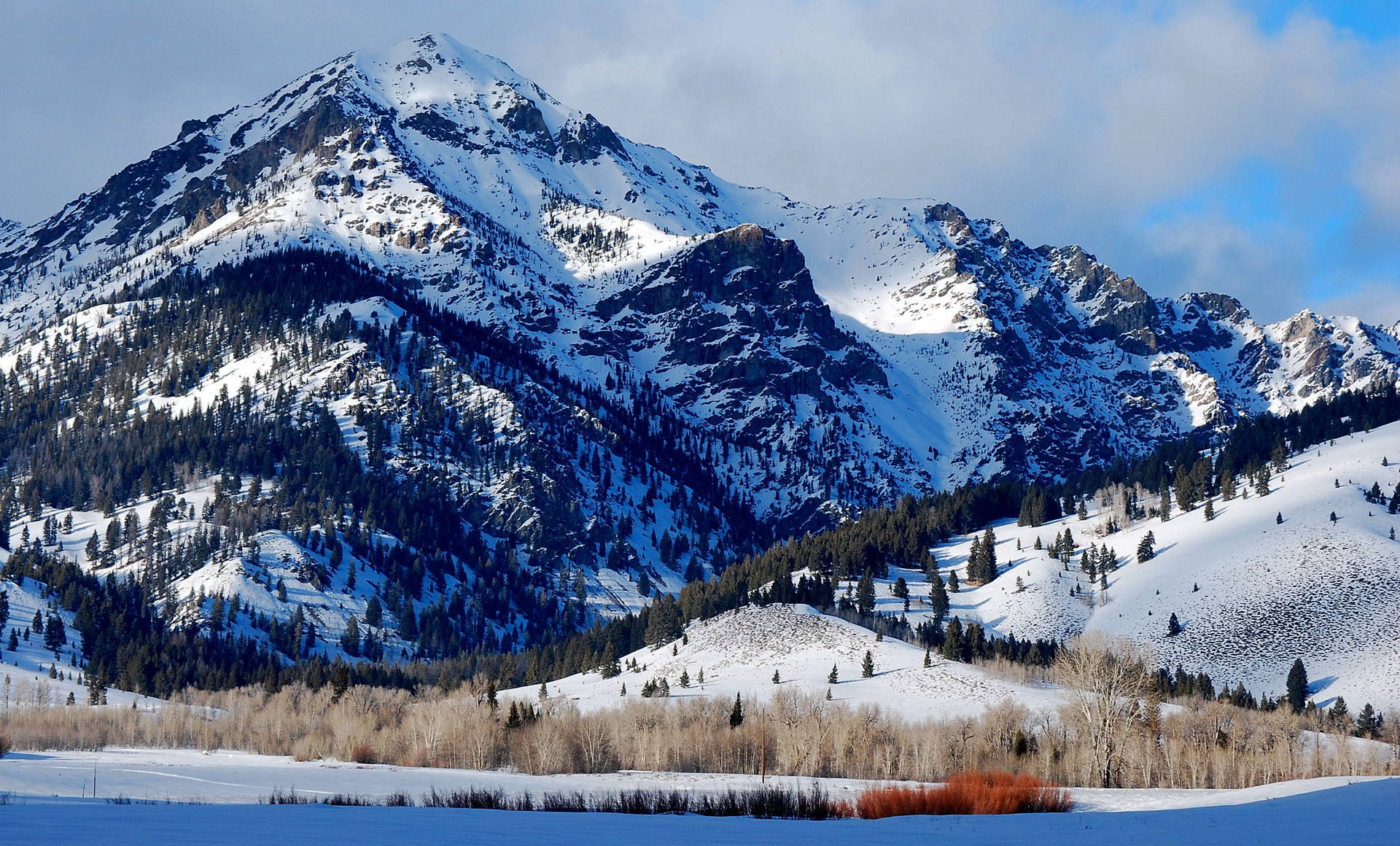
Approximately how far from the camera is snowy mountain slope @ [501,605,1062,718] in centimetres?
Answer: 12762

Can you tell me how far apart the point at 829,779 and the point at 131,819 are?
2526 inches

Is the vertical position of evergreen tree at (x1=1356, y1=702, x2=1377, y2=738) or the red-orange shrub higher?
the red-orange shrub

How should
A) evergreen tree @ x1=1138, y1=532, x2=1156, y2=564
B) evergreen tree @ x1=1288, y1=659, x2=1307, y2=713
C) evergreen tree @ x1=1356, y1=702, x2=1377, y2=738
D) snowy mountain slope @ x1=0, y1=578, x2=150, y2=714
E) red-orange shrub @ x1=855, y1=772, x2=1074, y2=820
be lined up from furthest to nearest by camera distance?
1. evergreen tree @ x1=1138, y1=532, x2=1156, y2=564
2. snowy mountain slope @ x1=0, y1=578, x2=150, y2=714
3. evergreen tree @ x1=1288, y1=659, x2=1307, y2=713
4. evergreen tree @ x1=1356, y1=702, x2=1377, y2=738
5. red-orange shrub @ x1=855, y1=772, x2=1074, y2=820

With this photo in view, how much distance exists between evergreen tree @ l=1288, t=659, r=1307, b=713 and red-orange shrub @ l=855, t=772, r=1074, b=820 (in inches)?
3362

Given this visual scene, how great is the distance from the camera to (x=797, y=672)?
14500 cm

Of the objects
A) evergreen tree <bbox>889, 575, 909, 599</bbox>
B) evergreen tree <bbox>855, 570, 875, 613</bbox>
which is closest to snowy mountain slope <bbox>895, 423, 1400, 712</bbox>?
evergreen tree <bbox>889, 575, 909, 599</bbox>

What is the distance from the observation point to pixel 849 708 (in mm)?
122625

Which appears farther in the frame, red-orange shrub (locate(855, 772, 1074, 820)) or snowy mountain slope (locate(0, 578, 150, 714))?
snowy mountain slope (locate(0, 578, 150, 714))

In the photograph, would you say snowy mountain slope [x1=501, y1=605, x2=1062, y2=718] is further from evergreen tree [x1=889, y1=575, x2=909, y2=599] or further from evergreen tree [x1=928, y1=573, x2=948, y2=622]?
evergreen tree [x1=889, y1=575, x2=909, y2=599]

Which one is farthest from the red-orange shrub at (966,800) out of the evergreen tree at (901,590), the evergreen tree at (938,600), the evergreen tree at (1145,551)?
the evergreen tree at (1145,551)

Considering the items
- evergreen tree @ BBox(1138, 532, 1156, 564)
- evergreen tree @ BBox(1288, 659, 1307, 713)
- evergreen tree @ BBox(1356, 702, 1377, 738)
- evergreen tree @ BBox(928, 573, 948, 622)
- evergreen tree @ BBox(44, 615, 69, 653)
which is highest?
evergreen tree @ BBox(1138, 532, 1156, 564)

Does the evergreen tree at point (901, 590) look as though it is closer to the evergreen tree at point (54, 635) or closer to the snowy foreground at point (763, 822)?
the snowy foreground at point (763, 822)

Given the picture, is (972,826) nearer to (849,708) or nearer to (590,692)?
(849,708)

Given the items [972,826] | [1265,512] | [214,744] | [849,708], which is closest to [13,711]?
[214,744]
